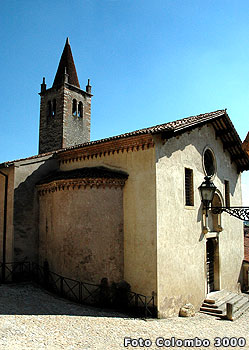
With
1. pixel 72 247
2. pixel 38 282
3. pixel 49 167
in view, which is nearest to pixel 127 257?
pixel 72 247

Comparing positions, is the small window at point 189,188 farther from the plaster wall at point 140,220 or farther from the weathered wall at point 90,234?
the weathered wall at point 90,234

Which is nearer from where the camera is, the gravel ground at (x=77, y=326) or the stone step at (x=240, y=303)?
the gravel ground at (x=77, y=326)

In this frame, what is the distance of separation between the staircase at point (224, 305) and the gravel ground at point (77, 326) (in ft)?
1.41

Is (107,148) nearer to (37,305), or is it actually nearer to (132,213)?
(132,213)

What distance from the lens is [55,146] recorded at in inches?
938

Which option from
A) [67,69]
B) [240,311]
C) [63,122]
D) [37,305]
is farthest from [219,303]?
[67,69]

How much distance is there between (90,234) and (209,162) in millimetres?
7744

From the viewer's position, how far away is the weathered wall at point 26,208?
13422 millimetres

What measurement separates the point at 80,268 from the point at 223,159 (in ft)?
33.3

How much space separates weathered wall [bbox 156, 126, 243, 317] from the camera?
11.3 m

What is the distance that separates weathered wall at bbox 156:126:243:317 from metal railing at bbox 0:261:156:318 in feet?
2.49

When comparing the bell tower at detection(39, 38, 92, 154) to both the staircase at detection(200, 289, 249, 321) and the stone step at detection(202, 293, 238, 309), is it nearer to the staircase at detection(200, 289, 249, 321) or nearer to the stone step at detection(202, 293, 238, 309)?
the staircase at detection(200, 289, 249, 321)

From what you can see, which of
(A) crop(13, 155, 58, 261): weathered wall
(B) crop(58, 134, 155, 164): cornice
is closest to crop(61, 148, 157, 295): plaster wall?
(B) crop(58, 134, 155, 164): cornice

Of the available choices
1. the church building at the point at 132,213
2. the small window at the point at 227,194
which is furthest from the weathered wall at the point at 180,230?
the small window at the point at 227,194
